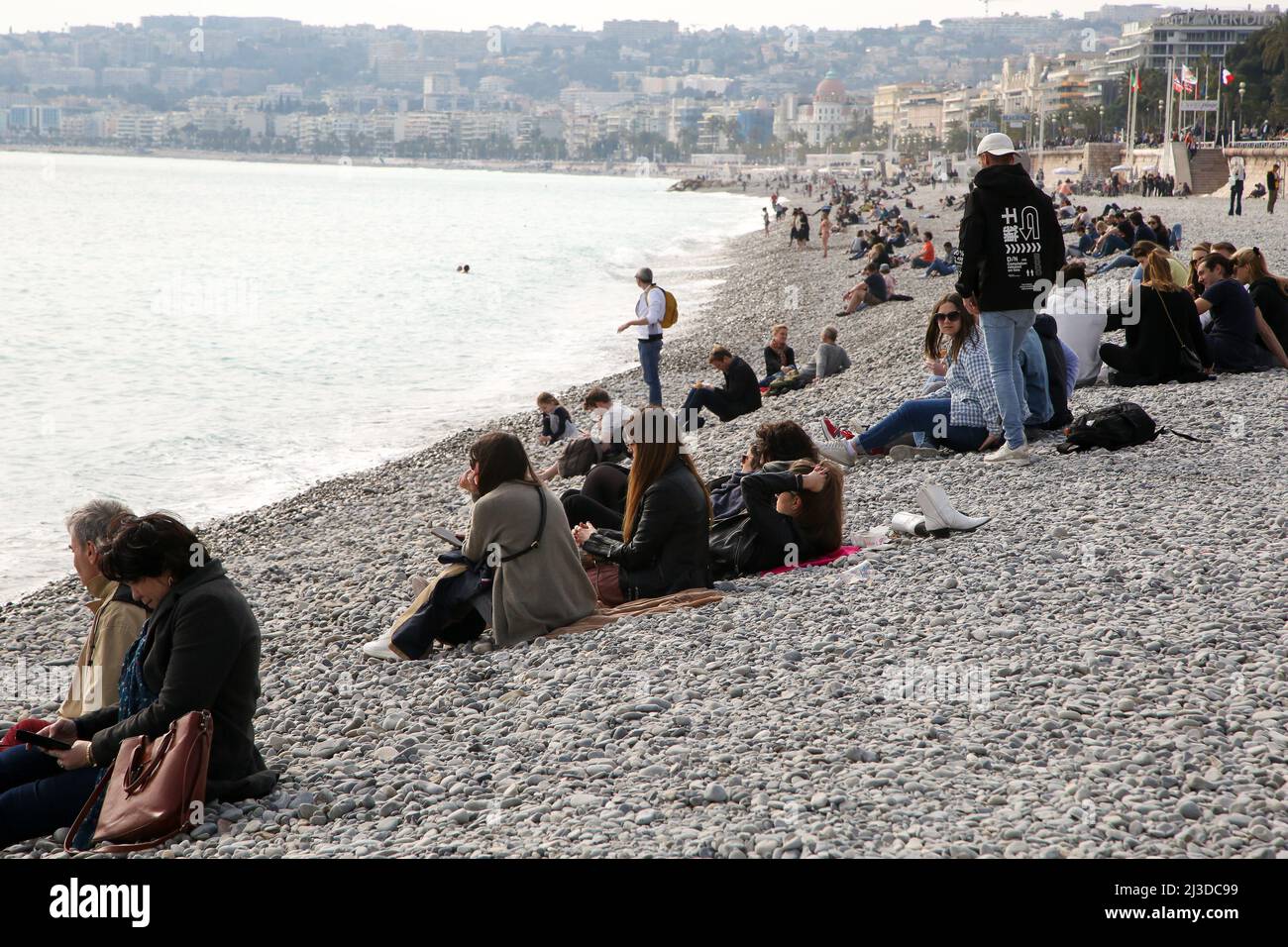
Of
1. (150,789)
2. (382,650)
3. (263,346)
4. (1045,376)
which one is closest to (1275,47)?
(263,346)

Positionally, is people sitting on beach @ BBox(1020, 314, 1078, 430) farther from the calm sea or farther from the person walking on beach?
the calm sea

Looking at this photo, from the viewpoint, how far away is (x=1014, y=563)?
21.2 ft

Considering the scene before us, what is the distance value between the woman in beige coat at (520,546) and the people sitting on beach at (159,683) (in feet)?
5.63

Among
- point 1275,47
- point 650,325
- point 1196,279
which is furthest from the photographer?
point 1275,47

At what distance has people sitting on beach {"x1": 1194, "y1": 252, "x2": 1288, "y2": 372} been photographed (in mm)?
10422

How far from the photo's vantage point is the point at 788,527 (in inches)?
270

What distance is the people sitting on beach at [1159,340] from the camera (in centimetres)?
988

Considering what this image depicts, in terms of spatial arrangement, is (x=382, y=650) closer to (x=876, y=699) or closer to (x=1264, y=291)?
(x=876, y=699)

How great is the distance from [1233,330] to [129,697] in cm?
925

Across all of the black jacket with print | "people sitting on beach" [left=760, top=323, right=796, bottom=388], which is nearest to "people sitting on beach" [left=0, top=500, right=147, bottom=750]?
the black jacket with print

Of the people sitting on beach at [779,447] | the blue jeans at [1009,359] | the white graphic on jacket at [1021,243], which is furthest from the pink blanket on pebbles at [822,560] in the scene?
the white graphic on jacket at [1021,243]
